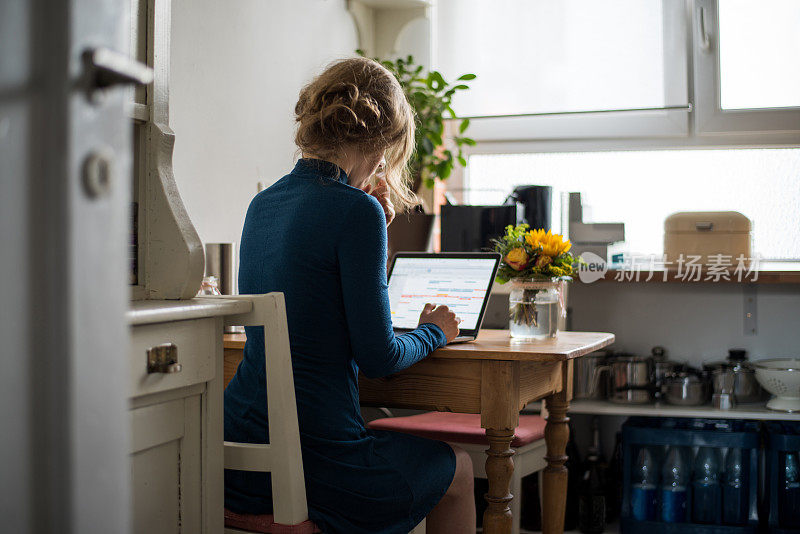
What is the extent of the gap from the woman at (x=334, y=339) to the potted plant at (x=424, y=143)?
114cm

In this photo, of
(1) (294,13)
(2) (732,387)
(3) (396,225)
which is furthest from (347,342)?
(2) (732,387)

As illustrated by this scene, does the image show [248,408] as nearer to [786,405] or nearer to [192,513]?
[192,513]

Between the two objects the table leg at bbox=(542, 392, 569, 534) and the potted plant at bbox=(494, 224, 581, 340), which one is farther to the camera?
the table leg at bbox=(542, 392, 569, 534)

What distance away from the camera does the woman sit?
1360 millimetres

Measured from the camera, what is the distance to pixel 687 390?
263 cm

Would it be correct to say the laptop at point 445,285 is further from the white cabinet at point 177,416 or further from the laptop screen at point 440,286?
the white cabinet at point 177,416

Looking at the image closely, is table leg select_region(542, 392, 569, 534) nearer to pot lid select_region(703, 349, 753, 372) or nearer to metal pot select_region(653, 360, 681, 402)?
metal pot select_region(653, 360, 681, 402)

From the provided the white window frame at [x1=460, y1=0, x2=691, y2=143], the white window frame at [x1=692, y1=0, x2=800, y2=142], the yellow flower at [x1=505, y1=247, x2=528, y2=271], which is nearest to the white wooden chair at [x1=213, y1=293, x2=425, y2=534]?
the yellow flower at [x1=505, y1=247, x2=528, y2=271]

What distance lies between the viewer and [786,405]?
8.27 feet

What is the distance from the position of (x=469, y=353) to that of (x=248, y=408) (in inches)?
17.1

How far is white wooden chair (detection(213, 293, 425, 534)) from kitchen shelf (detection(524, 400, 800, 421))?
1405mm

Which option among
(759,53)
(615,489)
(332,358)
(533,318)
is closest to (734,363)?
(615,489)

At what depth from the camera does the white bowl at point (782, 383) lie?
2516mm

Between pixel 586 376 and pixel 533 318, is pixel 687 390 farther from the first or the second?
pixel 533 318
